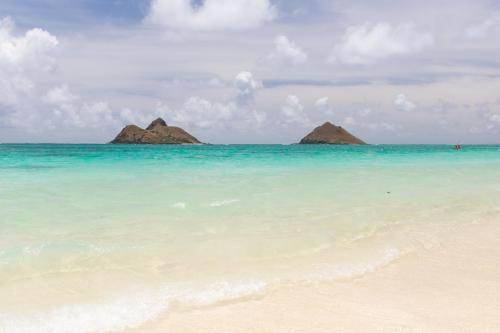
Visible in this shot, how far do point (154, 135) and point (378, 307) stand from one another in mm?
143767

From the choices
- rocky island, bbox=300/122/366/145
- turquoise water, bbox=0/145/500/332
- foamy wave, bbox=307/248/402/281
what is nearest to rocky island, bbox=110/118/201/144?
rocky island, bbox=300/122/366/145

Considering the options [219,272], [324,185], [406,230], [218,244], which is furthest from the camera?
[324,185]

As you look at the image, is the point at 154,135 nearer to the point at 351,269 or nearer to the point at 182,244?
the point at 182,244

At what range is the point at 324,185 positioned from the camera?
54.6 ft

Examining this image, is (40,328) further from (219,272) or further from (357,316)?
(357,316)

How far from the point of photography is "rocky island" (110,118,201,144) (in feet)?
470

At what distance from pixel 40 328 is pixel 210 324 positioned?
1.56 m

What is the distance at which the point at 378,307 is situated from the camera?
459 centimetres

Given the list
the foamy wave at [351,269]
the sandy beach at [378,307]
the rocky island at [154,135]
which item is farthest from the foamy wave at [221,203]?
the rocky island at [154,135]

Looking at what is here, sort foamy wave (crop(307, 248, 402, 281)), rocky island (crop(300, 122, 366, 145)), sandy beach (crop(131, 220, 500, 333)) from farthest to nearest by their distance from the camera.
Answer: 1. rocky island (crop(300, 122, 366, 145))
2. foamy wave (crop(307, 248, 402, 281))
3. sandy beach (crop(131, 220, 500, 333))

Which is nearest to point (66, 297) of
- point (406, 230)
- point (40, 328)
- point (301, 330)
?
point (40, 328)

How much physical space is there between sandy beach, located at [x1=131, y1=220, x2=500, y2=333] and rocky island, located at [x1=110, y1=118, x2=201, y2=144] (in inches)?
5518

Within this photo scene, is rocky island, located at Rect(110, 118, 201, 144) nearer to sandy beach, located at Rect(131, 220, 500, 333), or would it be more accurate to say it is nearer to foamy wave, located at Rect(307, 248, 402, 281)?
foamy wave, located at Rect(307, 248, 402, 281)

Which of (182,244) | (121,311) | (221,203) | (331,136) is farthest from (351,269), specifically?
(331,136)
